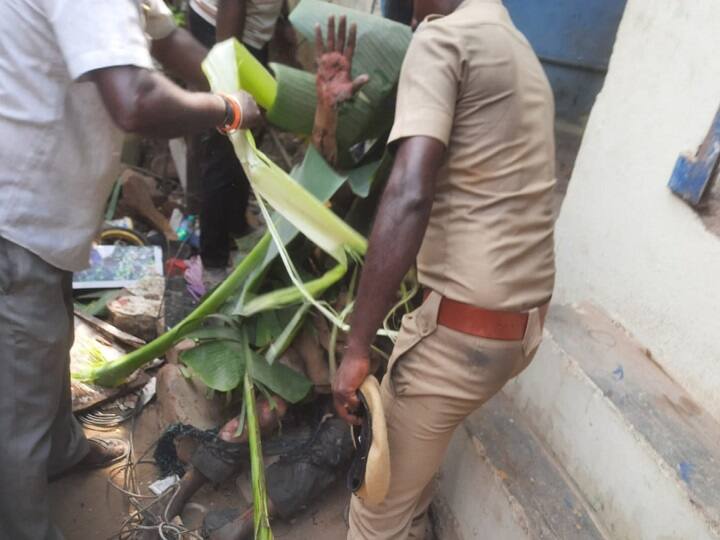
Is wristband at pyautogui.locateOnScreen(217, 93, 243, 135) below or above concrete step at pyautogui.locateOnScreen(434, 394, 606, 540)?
above

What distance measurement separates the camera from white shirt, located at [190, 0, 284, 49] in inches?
133

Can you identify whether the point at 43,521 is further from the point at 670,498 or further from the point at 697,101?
the point at 697,101

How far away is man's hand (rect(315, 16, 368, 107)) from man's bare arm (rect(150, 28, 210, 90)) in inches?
16.7

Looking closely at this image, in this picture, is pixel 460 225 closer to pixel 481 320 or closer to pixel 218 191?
pixel 481 320

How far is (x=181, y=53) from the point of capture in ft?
6.87

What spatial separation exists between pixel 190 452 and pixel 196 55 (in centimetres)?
152

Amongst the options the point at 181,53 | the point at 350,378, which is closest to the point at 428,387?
the point at 350,378

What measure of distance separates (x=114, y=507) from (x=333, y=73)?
181 cm

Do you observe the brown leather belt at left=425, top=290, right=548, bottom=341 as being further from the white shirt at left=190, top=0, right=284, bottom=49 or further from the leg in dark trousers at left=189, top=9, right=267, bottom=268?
the white shirt at left=190, top=0, right=284, bottom=49

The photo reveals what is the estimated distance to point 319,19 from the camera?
218 cm

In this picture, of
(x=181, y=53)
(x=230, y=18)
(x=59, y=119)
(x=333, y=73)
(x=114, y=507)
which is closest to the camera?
(x=59, y=119)

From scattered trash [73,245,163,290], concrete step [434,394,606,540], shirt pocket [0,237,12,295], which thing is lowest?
scattered trash [73,245,163,290]

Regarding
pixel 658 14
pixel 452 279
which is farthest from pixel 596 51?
pixel 452 279

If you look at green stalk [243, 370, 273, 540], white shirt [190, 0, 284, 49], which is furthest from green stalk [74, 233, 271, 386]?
white shirt [190, 0, 284, 49]
